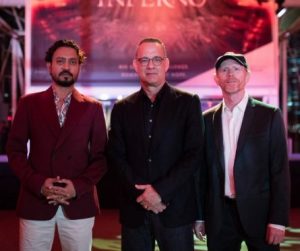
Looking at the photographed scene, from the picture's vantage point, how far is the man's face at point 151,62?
7.57ft

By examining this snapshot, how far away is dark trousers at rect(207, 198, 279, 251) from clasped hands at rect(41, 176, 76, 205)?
0.79 metres

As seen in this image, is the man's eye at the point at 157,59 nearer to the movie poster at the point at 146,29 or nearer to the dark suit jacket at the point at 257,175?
the dark suit jacket at the point at 257,175

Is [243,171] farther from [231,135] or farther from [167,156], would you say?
[167,156]

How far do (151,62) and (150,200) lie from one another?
0.71 metres

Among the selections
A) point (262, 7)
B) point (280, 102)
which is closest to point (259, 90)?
point (280, 102)

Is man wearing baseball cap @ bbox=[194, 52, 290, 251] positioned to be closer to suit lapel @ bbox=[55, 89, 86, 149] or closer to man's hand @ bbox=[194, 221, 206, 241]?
man's hand @ bbox=[194, 221, 206, 241]

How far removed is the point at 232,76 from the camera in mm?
2342

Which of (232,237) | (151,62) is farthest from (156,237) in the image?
(151,62)

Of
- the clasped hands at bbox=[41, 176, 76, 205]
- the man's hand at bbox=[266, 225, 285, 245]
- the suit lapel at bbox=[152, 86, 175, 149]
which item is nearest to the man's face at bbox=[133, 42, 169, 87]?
the suit lapel at bbox=[152, 86, 175, 149]

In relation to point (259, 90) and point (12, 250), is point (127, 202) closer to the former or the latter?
point (12, 250)

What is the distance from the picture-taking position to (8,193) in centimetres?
541

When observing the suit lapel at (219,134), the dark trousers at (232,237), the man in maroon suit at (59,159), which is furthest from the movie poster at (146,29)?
the dark trousers at (232,237)

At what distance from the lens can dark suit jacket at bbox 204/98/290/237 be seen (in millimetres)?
2268

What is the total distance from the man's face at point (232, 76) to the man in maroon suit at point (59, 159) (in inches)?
28.6
